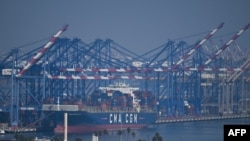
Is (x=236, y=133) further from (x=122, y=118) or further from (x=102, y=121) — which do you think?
(x=122, y=118)

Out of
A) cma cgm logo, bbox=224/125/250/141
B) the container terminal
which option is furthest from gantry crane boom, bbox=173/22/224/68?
cma cgm logo, bbox=224/125/250/141

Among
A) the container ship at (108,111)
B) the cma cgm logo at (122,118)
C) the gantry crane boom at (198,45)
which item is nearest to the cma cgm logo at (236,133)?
the container ship at (108,111)

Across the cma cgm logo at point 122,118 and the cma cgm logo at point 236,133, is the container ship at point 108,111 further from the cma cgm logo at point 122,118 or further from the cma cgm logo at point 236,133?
the cma cgm logo at point 236,133

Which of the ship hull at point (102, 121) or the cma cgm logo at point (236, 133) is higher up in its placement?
the cma cgm logo at point (236, 133)

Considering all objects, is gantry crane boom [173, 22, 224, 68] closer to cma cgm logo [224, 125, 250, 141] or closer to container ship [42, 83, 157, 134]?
container ship [42, 83, 157, 134]

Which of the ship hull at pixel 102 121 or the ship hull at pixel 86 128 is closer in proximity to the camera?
the ship hull at pixel 86 128

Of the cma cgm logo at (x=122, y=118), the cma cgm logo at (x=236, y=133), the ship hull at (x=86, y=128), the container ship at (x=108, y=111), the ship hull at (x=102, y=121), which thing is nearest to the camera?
the cma cgm logo at (x=236, y=133)

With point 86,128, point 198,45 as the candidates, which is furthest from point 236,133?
point 198,45
